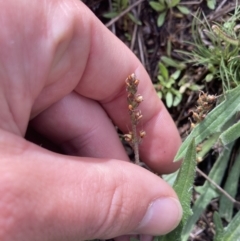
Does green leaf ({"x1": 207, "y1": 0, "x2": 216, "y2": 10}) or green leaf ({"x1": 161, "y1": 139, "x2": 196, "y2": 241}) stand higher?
green leaf ({"x1": 207, "y1": 0, "x2": 216, "y2": 10})

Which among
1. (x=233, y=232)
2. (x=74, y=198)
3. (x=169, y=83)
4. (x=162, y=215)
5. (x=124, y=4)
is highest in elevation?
(x=124, y=4)

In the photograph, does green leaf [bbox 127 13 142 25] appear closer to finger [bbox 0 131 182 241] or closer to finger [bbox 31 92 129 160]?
finger [bbox 31 92 129 160]

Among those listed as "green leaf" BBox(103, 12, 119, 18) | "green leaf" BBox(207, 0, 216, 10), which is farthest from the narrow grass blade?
"green leaf" BBox(103, 12, 119, 18)

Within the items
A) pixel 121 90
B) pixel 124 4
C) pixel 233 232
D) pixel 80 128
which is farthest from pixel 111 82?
pixel 233 232

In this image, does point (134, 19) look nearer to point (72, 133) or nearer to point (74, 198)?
point (72, 133)

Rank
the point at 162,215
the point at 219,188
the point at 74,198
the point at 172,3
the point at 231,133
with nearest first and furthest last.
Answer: the point at 74,198 < the point at 162,215 < the point at 231,133 < the point at 219,188 < the point at 172,3

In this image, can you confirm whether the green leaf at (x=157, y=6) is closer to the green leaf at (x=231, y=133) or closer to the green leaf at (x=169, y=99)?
the green leaf at (x=169, y=99)
